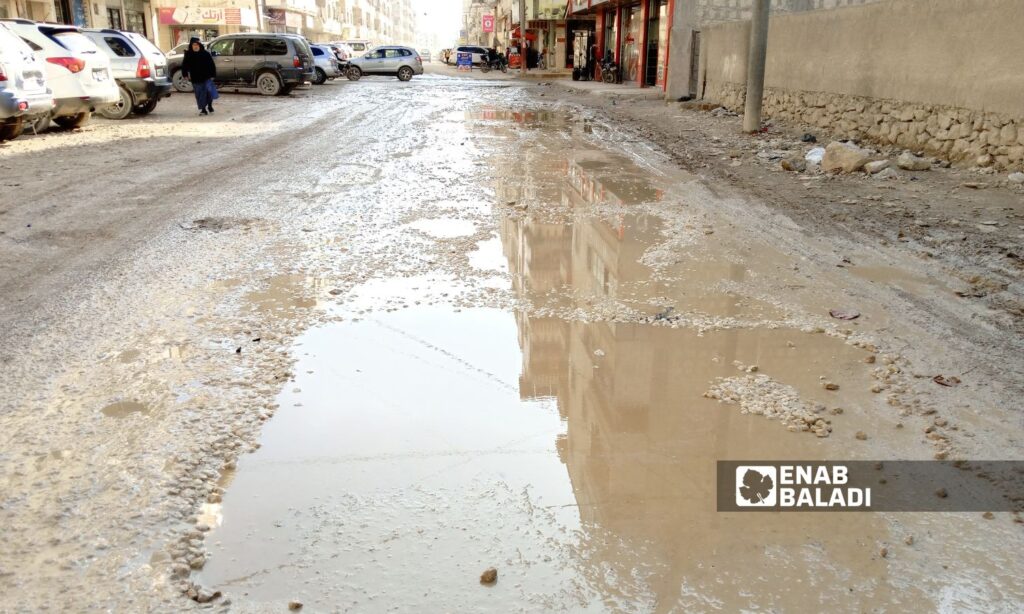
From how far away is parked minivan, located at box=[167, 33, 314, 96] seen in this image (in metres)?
25.2

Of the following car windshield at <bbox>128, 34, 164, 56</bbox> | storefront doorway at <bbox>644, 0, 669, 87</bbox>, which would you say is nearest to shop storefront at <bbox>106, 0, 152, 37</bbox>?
car windshield at <bbox>128, 34, 164, 56</bbox>

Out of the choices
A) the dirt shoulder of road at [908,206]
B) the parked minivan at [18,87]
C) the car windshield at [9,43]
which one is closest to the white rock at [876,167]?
the dirt shoulder of road at [908,206]

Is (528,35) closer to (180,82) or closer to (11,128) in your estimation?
(180,82)

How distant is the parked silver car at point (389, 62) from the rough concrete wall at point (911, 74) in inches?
1060

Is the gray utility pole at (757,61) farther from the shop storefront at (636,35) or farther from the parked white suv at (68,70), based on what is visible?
the parked white suv at (68,70)

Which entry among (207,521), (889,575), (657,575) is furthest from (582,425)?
(207,521)

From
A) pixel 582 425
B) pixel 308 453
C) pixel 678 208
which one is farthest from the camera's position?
pixel 678 208

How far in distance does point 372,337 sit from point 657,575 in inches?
99.9

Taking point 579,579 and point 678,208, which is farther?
point 678,208

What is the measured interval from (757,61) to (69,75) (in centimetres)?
1256

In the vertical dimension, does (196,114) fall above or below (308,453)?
above

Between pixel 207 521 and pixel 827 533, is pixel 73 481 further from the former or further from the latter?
pixel 827 533

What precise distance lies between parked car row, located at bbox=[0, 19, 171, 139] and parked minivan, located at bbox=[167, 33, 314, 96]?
23.0ft

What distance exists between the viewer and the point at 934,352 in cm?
427
